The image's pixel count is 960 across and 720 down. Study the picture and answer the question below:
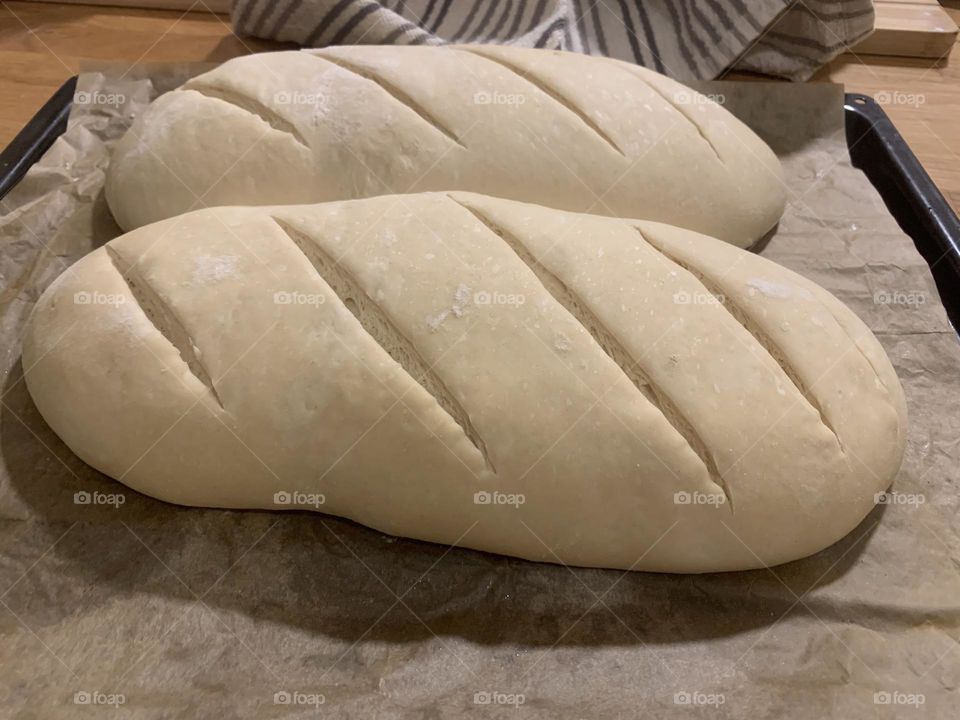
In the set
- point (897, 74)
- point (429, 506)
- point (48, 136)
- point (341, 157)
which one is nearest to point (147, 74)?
point (48, 136)

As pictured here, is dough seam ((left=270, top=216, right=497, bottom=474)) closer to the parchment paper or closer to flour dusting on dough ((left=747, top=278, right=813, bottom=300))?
the parchment paper

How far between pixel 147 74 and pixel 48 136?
0.36 metres

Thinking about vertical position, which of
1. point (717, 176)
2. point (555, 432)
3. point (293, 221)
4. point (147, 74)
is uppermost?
point (147, 74)

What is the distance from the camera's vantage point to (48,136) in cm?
221

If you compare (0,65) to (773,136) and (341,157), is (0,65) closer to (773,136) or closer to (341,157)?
(341,157)

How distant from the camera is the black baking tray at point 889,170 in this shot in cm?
207

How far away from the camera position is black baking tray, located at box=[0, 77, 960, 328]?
207 centimetres

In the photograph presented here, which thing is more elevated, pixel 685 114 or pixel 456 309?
pixel 685 114

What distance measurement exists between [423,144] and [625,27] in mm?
1101

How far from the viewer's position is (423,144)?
1891mm

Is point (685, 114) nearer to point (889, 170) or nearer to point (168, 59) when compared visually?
point (889, 170)

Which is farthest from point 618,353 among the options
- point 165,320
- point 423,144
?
point 165,320

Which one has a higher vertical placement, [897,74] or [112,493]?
[897,74]

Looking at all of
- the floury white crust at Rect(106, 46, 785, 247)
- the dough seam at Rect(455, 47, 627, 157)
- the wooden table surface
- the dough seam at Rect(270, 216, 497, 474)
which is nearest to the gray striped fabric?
the wooden table surface
